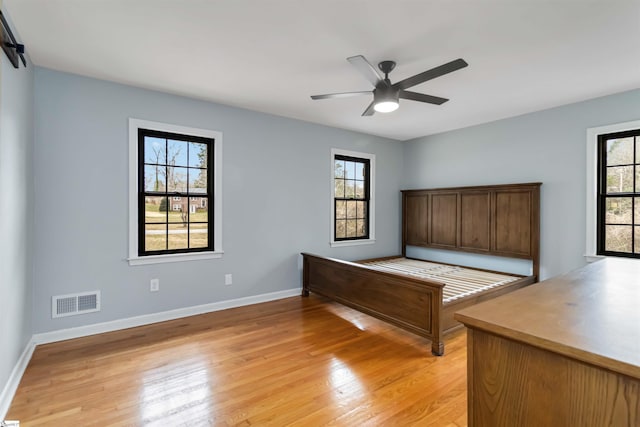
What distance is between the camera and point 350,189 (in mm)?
5367

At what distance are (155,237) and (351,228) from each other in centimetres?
297

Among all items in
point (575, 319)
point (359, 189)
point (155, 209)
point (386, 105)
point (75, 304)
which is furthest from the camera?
point (359, 189)

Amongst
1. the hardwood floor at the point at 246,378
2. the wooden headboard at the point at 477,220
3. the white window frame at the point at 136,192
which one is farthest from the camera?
the wooden headboard at the point at 477,220

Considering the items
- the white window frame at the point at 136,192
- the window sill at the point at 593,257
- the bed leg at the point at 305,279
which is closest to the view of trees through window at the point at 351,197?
the bed leg at the point at 305,279

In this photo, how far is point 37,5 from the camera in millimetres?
2088

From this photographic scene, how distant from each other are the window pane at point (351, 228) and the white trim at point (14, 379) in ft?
13.2

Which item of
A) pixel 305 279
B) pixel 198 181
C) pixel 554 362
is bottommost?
pixel 305 279

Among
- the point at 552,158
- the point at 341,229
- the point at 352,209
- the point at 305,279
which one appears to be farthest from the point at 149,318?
the point at 552,158

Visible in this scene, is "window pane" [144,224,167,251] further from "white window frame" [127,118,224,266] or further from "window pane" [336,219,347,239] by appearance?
"window pane" [336,219,347,239]

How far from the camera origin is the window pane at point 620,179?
11.9 ft

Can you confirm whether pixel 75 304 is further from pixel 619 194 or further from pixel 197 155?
pixel 619 194

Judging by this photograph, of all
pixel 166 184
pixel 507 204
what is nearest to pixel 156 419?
pixel 166 184

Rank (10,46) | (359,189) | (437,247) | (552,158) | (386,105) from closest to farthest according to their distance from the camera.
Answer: (10,46) → (386,105) → (552,158) → (437,247) → (359,189)

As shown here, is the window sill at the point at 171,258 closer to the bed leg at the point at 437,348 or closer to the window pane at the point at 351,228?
the window pane at the point at 351,228
